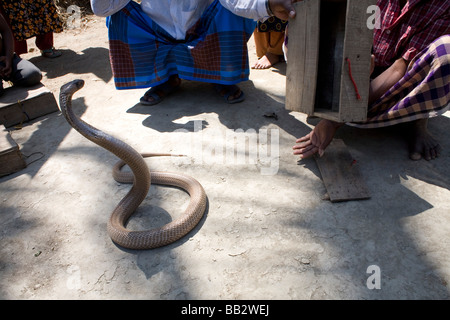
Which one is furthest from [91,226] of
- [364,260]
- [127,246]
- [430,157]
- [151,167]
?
[430,157]

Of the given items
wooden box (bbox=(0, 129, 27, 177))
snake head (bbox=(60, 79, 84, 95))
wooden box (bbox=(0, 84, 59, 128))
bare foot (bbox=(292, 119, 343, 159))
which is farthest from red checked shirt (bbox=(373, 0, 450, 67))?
wooden box (bbox=(0, 84, 59, 128))

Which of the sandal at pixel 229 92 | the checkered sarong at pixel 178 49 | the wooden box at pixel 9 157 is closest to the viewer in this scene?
the wooden box at pixel 9 157

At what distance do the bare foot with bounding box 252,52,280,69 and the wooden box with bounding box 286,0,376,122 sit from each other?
171cm

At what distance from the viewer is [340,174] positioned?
2.27 meters

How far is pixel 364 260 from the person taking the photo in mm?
1706

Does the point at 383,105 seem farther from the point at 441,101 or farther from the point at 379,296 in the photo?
the point at 379,296

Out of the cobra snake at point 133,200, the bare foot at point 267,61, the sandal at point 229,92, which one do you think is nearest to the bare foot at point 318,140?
the cobra snake at point 133,200

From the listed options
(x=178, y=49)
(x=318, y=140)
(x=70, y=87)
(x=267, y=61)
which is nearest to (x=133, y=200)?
(x=70, y=87)

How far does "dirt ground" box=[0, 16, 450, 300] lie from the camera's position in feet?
5.46

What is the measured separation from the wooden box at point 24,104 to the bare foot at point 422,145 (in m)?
3.59

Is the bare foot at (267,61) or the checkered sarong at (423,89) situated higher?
the checkered sarong at (423,89)

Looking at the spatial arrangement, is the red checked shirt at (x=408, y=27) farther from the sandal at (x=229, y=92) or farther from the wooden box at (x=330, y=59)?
the sandal at (x=229, y=92)

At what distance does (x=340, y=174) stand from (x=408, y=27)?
1.12m

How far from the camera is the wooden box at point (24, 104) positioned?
11.3ft
